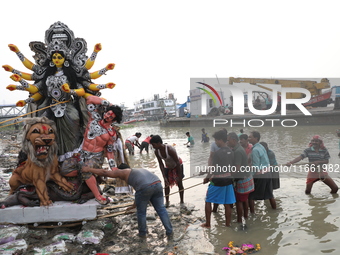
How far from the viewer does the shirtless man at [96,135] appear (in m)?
5.02

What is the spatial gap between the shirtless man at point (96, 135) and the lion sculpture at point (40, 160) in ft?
1.51

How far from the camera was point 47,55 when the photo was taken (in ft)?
17.6

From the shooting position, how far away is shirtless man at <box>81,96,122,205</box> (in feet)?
16.5

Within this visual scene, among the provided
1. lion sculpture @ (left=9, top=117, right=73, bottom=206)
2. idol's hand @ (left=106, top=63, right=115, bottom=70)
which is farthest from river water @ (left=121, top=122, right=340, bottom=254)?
idol's hand @ (left=106, top=63, right=115, bottom=70)

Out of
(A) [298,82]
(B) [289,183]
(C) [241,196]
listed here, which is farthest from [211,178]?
(A) [298,82]

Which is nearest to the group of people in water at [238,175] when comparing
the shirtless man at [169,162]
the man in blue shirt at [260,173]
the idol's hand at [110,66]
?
the man in blue shirt at [260,173]

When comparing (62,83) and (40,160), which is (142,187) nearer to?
(40,160)

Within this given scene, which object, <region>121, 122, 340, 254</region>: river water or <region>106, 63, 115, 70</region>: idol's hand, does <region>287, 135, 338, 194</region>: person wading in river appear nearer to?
<region>121, 122, 340, 254</region>: river water

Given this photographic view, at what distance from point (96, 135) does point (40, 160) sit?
39.0 inches

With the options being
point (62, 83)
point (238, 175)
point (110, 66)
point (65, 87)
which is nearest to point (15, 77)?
point (62, 83)

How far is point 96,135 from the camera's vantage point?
505 centimetres

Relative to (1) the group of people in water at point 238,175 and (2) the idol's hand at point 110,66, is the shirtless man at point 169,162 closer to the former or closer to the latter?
(1) the group of people in water at point 238,175

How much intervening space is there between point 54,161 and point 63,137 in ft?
1.76

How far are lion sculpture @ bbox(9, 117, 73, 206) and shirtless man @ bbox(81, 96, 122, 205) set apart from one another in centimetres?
46
